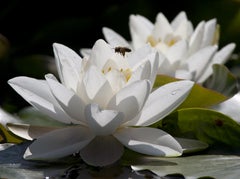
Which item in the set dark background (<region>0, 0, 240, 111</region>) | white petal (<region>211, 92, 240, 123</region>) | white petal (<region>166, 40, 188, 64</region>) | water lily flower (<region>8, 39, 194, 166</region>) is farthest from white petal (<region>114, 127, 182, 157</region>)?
dark background (<region>0, 0, 240, 111</region>)

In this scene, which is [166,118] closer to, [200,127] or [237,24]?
[200,127]

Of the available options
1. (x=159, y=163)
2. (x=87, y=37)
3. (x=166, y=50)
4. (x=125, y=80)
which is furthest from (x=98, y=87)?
(x=87, y=37)

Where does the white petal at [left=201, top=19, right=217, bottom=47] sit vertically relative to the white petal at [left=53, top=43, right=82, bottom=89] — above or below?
below

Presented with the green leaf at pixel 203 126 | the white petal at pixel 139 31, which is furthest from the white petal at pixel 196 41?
the green leaf at pixel 203 126

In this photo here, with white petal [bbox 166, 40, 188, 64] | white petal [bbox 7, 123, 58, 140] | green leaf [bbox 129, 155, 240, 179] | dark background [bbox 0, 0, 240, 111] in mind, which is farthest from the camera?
dark background [bbox 0, 0, 240, 111]

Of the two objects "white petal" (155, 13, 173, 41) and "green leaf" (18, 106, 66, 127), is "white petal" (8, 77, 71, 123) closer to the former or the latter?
"green leaf" (18, 106, 66, 127)

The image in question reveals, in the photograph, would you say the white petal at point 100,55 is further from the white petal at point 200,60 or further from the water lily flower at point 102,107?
the white petal at point 200,60

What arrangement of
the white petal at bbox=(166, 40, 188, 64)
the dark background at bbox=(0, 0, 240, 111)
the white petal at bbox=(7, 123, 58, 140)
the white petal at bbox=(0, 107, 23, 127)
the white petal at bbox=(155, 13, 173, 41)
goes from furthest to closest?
the dark background at bbox=(0, 0, 240, 111) → the white petal at bbox=(155, 13, 173, 41) → the white petal at bbox=(166, 40, 188, 64) → the white petal at bbox=(0, 107, 23, 127) → the white petal at bbox=(7, 123, 58, 140)
